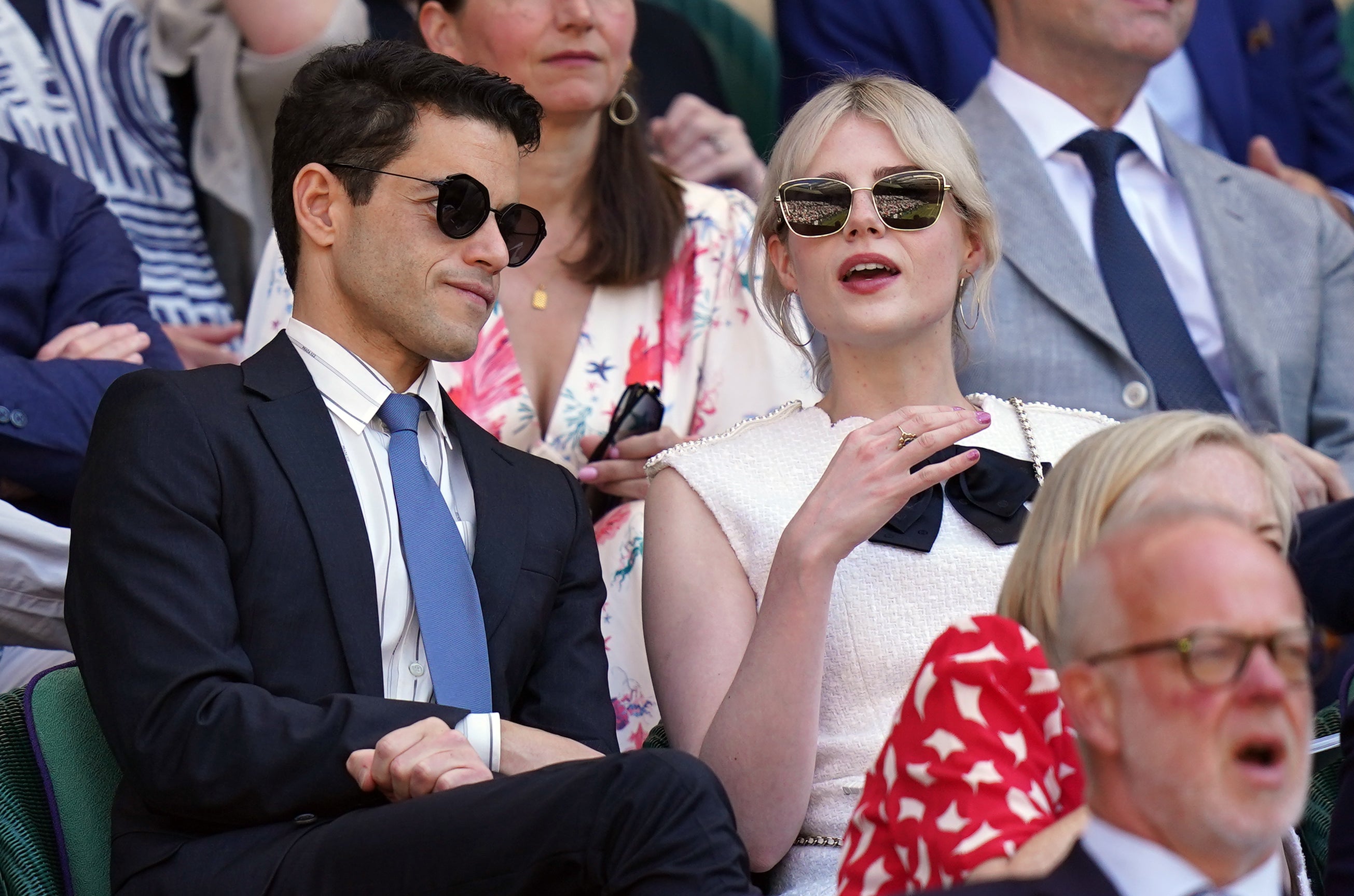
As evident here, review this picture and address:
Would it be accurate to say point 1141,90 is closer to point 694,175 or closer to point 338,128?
point 694,175

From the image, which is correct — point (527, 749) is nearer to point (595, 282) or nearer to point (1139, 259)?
point (595, 282)

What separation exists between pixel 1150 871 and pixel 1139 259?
→ 2.51 metres

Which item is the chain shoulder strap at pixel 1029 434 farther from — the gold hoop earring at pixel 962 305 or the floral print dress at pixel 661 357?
the floral print dress at pixel 661 357

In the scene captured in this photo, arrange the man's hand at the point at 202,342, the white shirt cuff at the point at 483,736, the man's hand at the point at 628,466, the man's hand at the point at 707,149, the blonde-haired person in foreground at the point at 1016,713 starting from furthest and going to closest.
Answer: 1. the man's hand at the point at 707,149
2. the man's hand at the point at 202,342
3. the man's hand at the point at 628,466
4. the white shirt cuff at the point at 483,736
5. the blonde-haired person in foreground at the point at 1016,713

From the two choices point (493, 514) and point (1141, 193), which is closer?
point (493, 514)

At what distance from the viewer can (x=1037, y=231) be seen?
3.52 metres

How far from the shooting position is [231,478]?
2.23 meters

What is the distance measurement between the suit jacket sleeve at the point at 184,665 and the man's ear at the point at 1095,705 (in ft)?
3.36

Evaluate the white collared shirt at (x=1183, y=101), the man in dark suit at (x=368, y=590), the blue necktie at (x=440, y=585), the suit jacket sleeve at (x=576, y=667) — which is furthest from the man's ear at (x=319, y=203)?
the white collared shirt at (x=1183, y=101)

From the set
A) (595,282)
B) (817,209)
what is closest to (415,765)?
(817,209)

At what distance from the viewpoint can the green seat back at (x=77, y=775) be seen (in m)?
2.22

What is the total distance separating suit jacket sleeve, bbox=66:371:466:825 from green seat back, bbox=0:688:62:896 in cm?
19

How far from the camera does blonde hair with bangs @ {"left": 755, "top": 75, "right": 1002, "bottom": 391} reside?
277cm

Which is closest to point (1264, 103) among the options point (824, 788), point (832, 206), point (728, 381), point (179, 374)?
point (728, 381)
